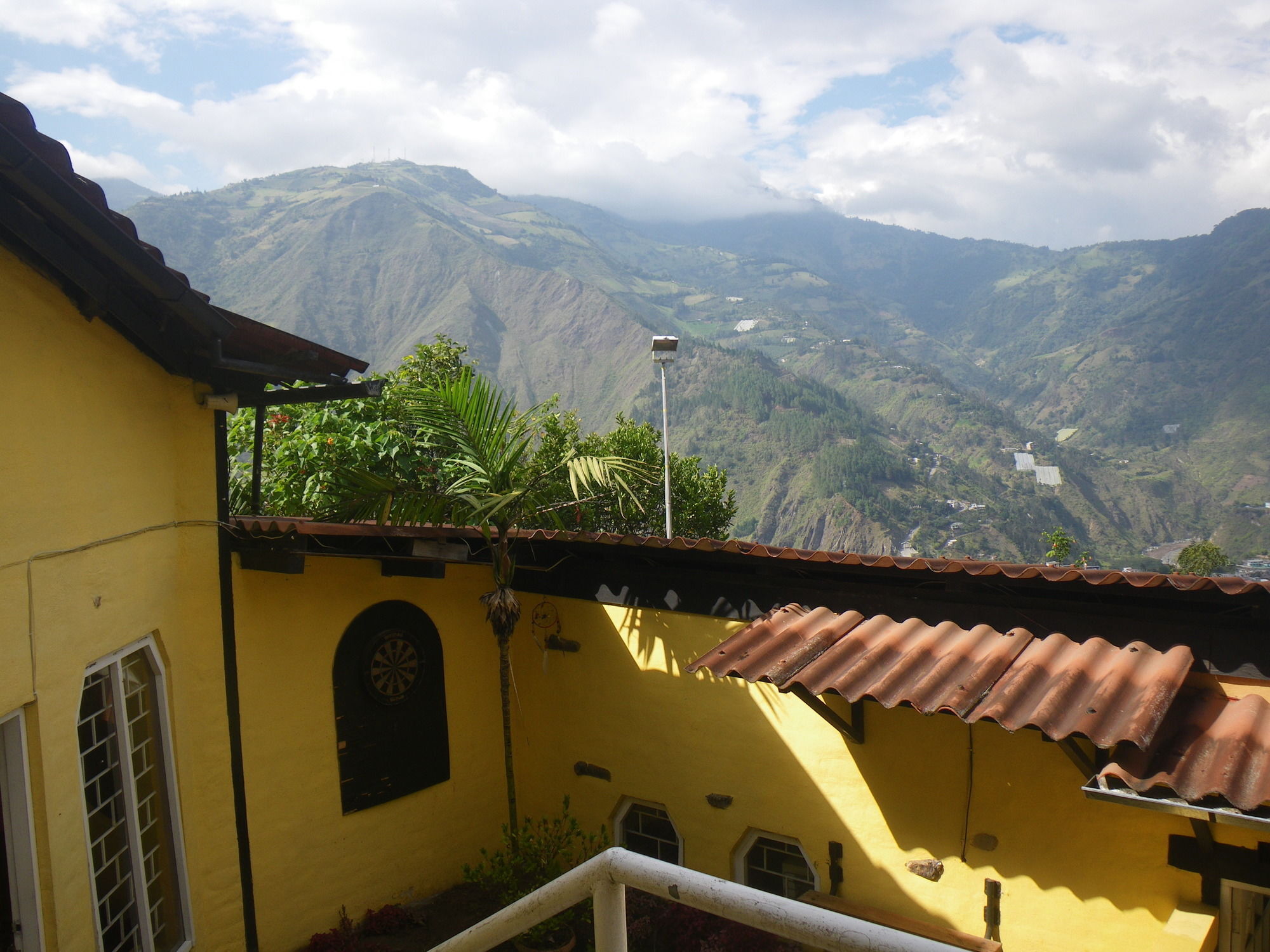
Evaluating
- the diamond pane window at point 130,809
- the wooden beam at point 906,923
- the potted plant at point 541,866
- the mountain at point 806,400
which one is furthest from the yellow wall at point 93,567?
the mountain at point 806,400

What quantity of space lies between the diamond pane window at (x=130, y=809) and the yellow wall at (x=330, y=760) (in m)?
0.61

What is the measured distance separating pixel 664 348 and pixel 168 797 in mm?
7613

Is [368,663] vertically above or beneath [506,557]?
beneath

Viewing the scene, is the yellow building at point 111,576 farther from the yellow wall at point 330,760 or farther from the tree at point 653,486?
the tree at point 653,486

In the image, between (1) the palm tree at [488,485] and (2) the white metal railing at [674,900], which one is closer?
(2) the white metal railing at [674,900]

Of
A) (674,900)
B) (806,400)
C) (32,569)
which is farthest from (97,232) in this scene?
(806,400)

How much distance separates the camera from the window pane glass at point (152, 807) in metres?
4.70

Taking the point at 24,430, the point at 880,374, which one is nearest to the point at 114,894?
the point at 24,430

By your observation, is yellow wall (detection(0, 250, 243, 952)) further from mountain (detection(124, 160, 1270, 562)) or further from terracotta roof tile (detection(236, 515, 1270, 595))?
mountain (detection(124, 160, 1270, 562))

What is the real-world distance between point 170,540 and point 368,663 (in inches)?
68.2

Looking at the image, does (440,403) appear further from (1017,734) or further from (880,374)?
(880,374)

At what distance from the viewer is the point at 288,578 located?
578cm

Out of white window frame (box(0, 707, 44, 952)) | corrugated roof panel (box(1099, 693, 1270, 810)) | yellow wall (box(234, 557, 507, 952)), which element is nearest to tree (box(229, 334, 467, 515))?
yellow wall (box(234, 557, 507, 952))

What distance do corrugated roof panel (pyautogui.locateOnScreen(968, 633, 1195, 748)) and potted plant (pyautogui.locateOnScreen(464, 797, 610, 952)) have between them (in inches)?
119
